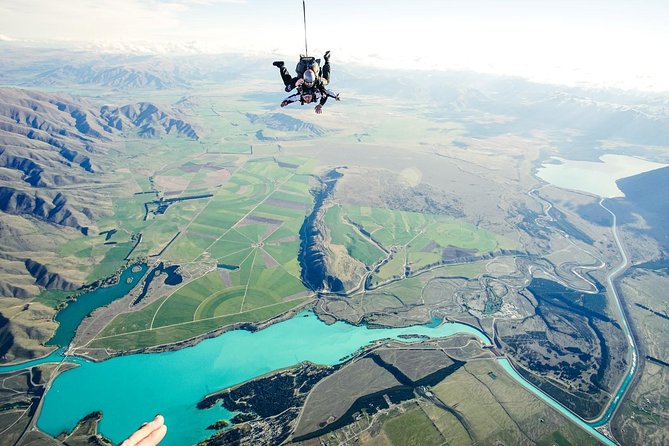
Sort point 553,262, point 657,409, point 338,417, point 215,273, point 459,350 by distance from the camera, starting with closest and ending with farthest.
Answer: point 338,417, point 657,409, point 459,350, point 215,273, point 553,262

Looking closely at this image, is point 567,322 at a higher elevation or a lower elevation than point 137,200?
lower

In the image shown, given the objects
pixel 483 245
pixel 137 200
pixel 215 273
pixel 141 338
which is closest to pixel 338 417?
pixel 141 338

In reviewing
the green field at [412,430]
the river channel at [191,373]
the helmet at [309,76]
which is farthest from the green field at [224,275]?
the helmet at [309,76]

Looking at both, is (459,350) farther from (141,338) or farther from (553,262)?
(141,338)

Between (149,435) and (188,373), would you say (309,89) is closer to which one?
(149,435)

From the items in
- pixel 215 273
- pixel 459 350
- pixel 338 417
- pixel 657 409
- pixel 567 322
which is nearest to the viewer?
pixel 338 417

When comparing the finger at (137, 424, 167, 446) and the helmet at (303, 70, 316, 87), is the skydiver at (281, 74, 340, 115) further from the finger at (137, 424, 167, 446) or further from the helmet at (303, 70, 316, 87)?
the finger at (137, 424, 167, 446)

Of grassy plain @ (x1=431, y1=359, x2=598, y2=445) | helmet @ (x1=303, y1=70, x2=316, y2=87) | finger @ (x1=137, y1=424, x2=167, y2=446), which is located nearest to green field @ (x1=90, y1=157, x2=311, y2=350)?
grassy plain @ (x1=431, y1=359, x2=598, y2=445)

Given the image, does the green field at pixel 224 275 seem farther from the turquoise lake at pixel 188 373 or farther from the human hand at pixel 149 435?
the human hand at pixel 149 435

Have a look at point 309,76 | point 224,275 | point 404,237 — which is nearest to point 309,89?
point 309,76
